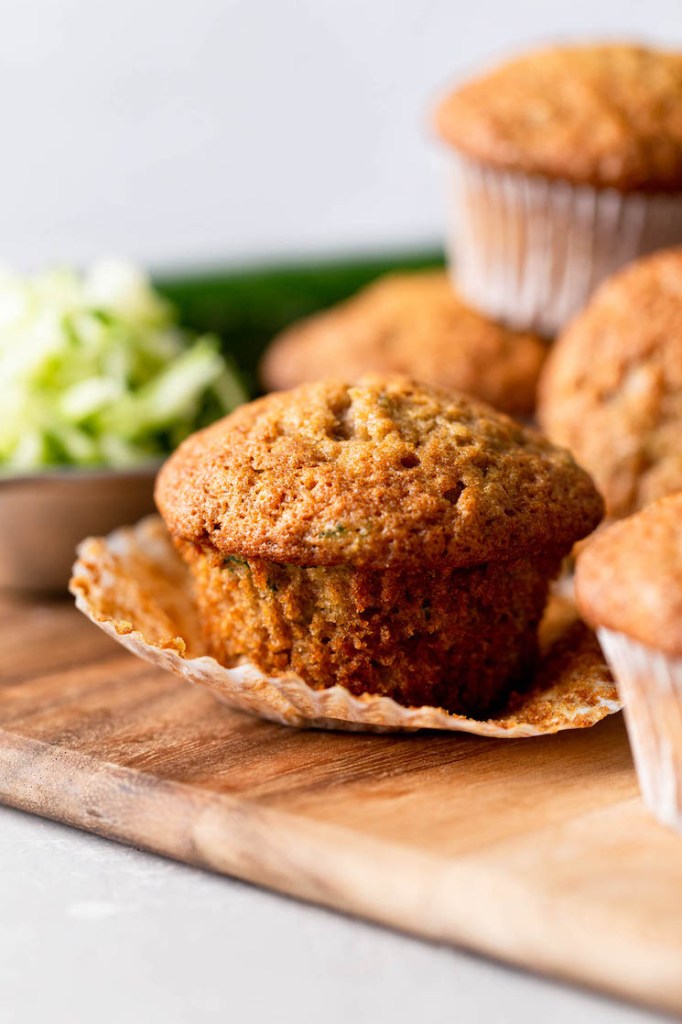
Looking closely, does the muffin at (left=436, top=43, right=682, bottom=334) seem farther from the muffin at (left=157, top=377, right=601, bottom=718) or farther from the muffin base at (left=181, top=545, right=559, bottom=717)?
the muffin base at (left=181, top=545, right=559, bottom=717)

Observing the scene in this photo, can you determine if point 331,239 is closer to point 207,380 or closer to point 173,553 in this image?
point 207,380

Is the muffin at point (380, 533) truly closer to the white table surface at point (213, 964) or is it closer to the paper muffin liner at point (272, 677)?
the paper muffin liner at point (272, 677)

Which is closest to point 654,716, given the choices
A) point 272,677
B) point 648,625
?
point 648,625

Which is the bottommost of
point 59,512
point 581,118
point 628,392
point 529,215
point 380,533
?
point 59,512

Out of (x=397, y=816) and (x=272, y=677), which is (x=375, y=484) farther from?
(x=397, y=816)

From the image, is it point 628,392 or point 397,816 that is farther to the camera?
point 628,392

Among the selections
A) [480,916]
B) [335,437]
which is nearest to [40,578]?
[335,437]
